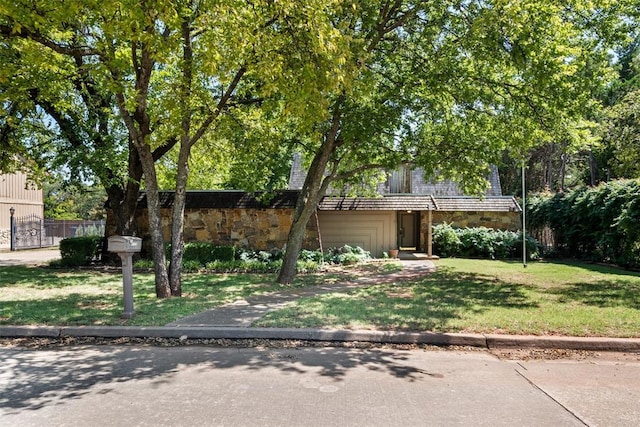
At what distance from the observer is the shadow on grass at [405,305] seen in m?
7.31

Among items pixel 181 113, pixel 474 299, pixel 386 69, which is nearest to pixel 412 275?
pixel 474 299

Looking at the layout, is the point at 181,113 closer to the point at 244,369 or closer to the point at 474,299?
the point at 244,369

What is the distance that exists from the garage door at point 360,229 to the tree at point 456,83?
661 cm

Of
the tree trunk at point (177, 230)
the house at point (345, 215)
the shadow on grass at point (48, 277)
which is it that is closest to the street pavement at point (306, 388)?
the tree trunk at point (177, 230)

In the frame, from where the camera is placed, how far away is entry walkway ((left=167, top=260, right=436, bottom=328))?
24.5 ft

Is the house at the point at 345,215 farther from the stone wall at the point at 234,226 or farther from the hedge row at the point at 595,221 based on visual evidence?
the hedge row at the point at 595,221

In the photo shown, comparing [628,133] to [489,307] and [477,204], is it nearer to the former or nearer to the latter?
[477,204]

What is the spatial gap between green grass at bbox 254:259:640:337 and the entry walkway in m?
0.38

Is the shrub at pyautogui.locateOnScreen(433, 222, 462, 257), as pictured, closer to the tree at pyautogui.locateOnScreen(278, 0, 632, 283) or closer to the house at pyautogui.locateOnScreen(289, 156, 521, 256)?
the house at pyautogui.locateOnScreen(289, 156, 521, 256)

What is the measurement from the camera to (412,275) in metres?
13.6

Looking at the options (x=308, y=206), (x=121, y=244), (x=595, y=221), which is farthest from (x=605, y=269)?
(x=121, y=244)

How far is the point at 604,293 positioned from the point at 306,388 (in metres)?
8.06

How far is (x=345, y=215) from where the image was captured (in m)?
20.0

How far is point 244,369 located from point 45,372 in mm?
2291
